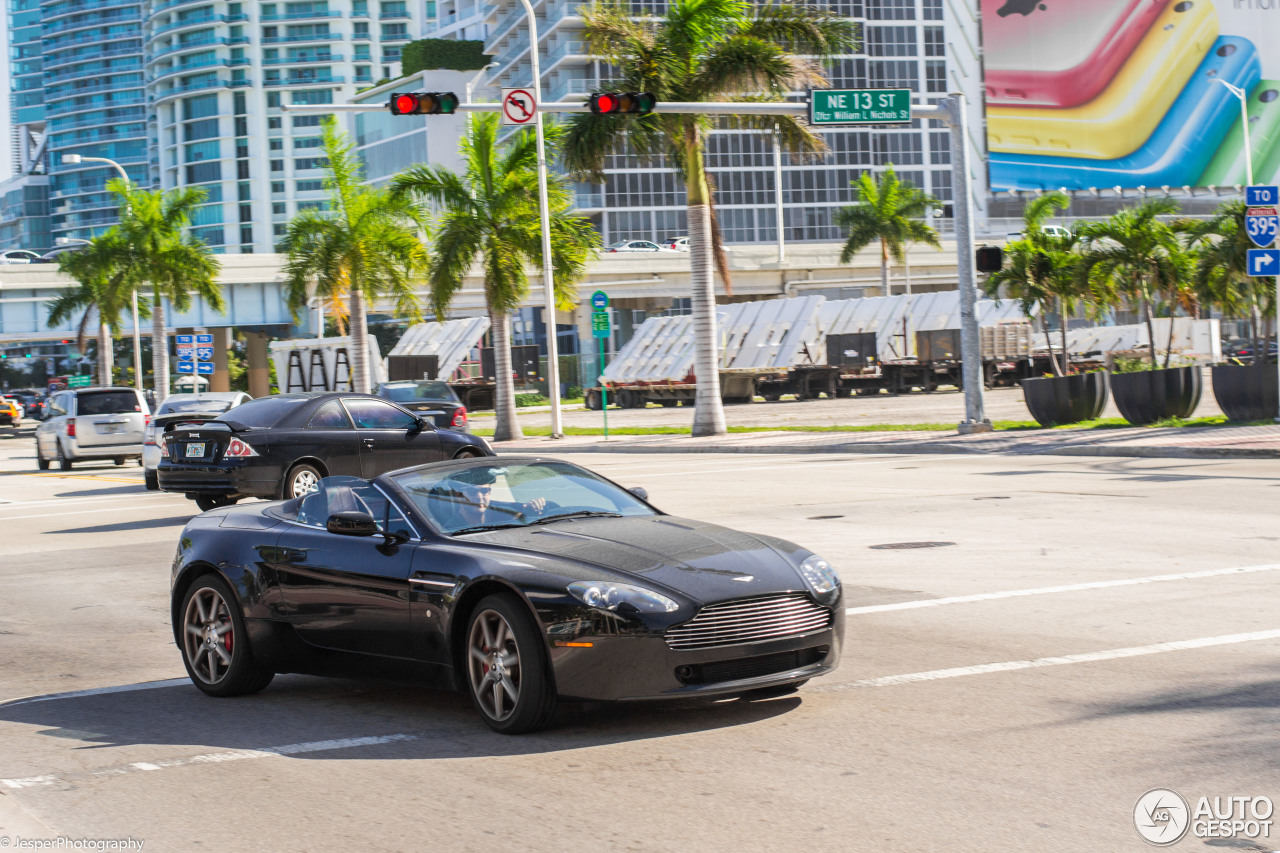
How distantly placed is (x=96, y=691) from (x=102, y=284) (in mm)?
55325

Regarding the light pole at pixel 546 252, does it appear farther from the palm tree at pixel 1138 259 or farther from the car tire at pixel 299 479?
the car tire at pixel 299 479

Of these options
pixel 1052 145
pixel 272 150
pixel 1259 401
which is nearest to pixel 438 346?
pixel 1259 401

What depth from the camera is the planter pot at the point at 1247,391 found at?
2522 centimetres

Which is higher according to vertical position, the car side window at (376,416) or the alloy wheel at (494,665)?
the car side window at (376,416)

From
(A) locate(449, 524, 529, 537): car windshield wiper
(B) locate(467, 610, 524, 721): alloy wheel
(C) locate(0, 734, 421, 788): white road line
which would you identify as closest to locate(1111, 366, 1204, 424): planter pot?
(A) locate(449, 524, 529, 537): car windshield wiper

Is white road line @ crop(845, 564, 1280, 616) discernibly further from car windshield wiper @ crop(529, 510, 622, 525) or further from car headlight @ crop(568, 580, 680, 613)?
car headlight @ crop(568, 580, 680, 613)

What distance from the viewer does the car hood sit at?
655 centimetres

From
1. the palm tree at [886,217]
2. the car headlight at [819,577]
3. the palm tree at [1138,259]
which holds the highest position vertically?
the palm tree at [886,217]

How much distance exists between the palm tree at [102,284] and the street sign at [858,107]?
124 feet

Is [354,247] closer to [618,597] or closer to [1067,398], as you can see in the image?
[1067,398]

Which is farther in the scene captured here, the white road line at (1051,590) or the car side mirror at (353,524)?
the white road line at (1051,590)

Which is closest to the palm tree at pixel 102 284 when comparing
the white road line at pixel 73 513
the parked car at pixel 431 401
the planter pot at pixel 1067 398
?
the parked car at pixel 431 401

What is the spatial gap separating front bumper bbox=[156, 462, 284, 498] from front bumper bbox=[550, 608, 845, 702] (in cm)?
1216

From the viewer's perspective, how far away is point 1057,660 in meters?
7.89
